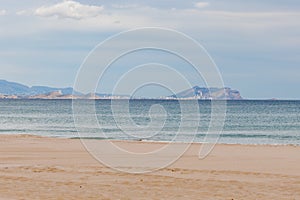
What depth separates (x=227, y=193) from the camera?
14.2 metres

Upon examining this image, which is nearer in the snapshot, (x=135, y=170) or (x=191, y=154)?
(x=135, y=170)

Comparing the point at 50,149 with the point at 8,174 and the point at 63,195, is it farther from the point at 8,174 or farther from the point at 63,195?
the point at 63,195

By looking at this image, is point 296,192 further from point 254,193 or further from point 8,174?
point 8,174

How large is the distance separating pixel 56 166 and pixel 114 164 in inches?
82.1

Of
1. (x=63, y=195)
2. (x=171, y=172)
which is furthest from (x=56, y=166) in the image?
(x=63, y=195)

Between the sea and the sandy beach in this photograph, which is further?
the sea

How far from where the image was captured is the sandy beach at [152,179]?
13.9 m

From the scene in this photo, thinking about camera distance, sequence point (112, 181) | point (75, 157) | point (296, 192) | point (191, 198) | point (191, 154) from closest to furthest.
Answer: point (191, 198) < point (296, 192) < point (112, 181) < point (75, 157) < point (191, 154)

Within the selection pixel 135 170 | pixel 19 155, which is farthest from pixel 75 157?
pixel 135 170

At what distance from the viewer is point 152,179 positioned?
16.5 m

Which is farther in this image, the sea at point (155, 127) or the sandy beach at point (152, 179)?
the sea at point (155, 127)

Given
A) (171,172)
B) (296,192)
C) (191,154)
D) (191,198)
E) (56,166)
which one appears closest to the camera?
(191,198)

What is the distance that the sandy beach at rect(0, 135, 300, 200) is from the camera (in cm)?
1394

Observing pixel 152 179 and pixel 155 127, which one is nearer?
pixel 152 179
